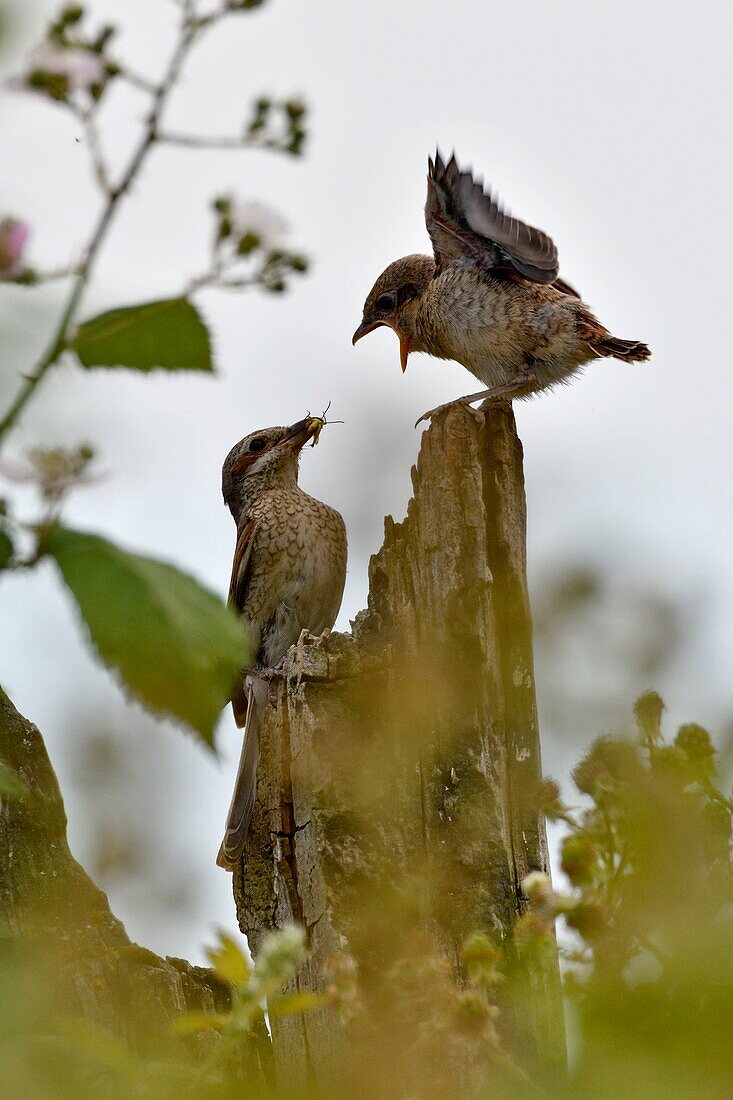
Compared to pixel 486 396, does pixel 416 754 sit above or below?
below

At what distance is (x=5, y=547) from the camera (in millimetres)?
1479

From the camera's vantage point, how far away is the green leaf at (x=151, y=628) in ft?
4.45

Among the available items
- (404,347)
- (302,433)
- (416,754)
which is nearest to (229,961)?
(416,754)

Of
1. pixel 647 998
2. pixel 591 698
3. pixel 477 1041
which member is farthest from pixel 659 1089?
pixel 591 698

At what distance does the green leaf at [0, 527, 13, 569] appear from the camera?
1.46 meters

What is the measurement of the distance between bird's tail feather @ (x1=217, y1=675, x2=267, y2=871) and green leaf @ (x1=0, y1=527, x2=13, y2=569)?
10.5 ft

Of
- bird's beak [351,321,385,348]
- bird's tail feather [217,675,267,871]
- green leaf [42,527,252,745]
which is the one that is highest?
bird's beak [351,321,385,348]

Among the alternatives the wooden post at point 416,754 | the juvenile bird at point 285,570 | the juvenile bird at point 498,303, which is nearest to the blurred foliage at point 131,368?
the wooden post at point 416,754

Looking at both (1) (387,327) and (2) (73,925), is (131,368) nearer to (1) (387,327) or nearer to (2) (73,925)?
(2) (73,925)

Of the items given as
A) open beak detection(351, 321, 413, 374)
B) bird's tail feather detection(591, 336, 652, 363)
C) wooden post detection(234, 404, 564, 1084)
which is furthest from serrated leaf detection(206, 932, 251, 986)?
open beak detection(351, 321, 413, 374)

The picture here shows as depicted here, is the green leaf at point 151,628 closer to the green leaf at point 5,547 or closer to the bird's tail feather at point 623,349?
the green leaf at point 5,547

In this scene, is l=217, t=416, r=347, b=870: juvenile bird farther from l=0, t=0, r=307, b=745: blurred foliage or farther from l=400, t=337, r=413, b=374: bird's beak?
l=0, t=0, r=307, b=745: blurred foliage

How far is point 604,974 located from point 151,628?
0.62m

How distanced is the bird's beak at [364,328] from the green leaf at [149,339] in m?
5.99
